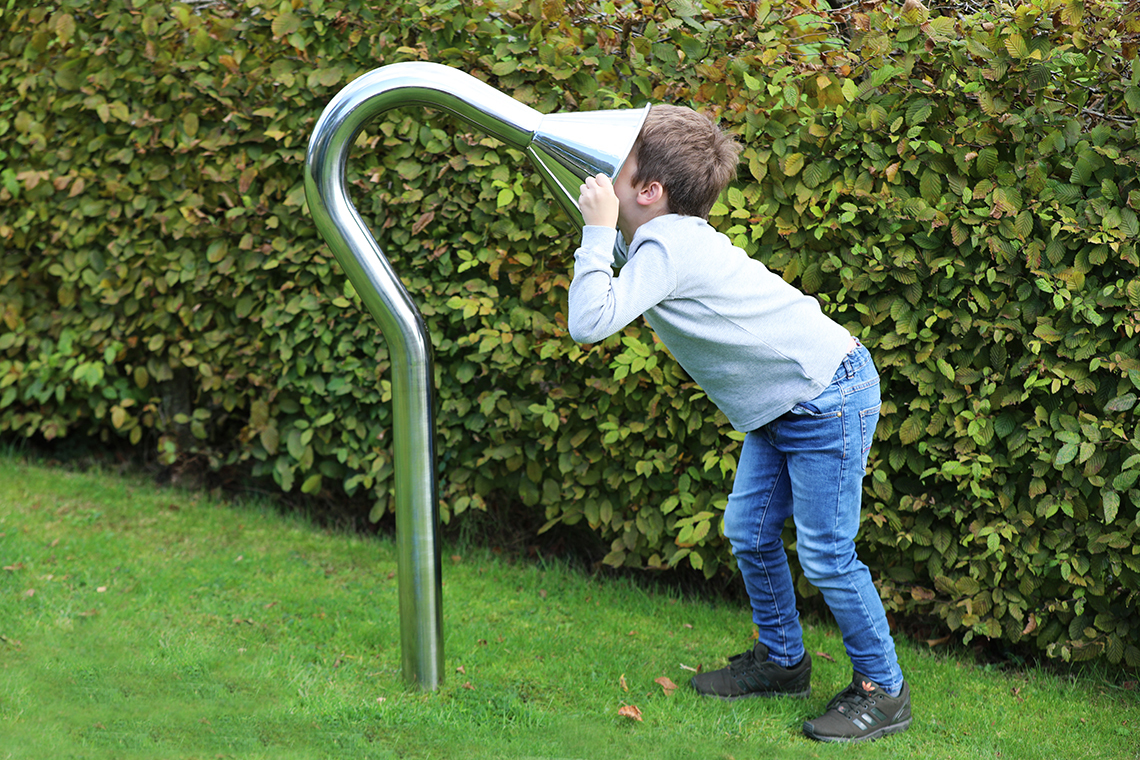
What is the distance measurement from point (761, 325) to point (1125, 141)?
130 centimetres

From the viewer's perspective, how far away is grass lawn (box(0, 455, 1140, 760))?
2.62 m

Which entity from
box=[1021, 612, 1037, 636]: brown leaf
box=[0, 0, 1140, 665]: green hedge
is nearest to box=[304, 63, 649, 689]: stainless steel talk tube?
box=[0, 0, 1140, 665]: green hedge

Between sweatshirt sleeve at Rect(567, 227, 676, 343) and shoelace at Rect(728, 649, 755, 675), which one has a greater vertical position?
sweatshirt sleeve at Rect(567, 227, 676, 343)

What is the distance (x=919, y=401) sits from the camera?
3.17 m

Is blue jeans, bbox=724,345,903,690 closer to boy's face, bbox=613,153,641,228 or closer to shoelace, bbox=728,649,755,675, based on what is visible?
shoelace, bbox=728,649,755,675

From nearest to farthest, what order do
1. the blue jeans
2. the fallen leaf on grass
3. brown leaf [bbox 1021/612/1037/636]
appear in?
the blue jeans
the fallen leaf on grass
brown leaf [bbox 1021/612/1037/636]

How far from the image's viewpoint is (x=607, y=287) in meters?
2.24

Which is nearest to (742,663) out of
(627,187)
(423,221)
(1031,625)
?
(1031,625)

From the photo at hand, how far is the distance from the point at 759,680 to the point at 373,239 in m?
1.67

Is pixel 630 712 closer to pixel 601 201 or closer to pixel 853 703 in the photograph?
pixel 853 703

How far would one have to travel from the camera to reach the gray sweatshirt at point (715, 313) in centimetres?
226

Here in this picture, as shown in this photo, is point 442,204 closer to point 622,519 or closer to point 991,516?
point 622,519

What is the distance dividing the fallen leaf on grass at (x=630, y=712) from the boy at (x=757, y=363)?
0.46 m

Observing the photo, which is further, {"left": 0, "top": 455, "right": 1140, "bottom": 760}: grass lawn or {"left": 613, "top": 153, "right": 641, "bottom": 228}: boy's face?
{"left": 0, "top": 455, "right": 1140, "bottom": 760}: grass lawn
